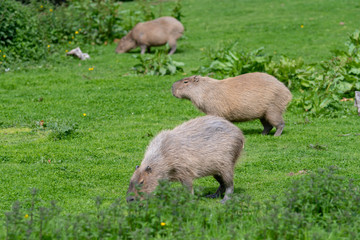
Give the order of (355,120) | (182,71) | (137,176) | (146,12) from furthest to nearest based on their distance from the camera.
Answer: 1. (146,12)
2. (182,71)
3. (355,120)
4. (137,176)

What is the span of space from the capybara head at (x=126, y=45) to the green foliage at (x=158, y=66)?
3082 millimetres

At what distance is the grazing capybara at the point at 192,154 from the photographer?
5.63 meters

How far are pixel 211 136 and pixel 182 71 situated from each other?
7255 mm

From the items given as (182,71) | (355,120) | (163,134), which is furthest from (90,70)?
(163,134)

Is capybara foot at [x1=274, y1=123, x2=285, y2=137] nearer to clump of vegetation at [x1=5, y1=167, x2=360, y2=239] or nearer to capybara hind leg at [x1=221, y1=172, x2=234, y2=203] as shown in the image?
capybara hind leg at [x1=221, y1=172, x2=234, y2=203]

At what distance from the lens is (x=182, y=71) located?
13.1 m

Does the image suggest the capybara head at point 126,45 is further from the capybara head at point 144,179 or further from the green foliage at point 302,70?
the capybara head at point 144,179

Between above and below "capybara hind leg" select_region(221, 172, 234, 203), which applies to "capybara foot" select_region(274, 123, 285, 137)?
below

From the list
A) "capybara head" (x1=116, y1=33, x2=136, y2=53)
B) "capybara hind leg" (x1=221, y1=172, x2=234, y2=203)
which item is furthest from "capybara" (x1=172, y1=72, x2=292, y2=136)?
"capybara head" (x1=116, y1=33, x2=136, y2=53)

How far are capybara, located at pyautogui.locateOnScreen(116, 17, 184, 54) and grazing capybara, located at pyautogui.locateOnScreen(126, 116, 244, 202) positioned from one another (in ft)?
32.6

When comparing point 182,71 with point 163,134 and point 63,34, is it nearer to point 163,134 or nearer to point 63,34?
point 63,34

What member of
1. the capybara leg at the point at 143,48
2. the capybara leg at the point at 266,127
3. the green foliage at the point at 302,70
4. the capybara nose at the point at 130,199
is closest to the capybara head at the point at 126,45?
the capybara leg at the point at 143,48

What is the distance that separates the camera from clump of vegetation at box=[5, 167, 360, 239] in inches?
175

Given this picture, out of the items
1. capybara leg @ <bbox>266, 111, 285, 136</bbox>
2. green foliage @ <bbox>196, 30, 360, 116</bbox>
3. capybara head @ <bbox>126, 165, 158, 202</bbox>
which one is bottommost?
green foliage @ <bbox>196, 30, 360, 116</bbox>
